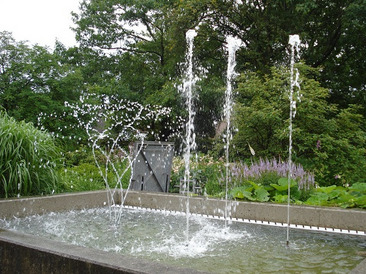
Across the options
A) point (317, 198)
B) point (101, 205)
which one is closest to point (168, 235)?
point (101, 205)

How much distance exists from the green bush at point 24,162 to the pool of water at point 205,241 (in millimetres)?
551

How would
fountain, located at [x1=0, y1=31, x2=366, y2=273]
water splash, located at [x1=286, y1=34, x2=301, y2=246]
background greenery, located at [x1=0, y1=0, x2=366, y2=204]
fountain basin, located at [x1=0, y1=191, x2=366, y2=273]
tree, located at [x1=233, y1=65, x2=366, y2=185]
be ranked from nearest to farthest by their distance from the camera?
1. fountain basin, located at [x1=0, y1=191, x2=366, y2=273]
2. fountain, located at [x1=0, y1=31, x2=366, y2=273]
3. water splash, located at [x1=286, y1=34, x2=301, y2=246]
4. tree, located at [x1=233, y1=65, x2=366, y2=185]
5. background greenery, located at [x1=0, y1=0, x2=366, y2=204]

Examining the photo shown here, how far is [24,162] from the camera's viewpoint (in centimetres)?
546

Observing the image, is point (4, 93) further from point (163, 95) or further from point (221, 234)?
point (221, 234)

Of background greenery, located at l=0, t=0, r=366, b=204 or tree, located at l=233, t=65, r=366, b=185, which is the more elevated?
background greenery, located at l=0, t=0, r=366, b=204

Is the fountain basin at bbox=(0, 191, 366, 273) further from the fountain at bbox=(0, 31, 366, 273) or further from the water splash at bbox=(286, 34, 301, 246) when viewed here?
the water splash at bbox=(286, 34, 301, 246)

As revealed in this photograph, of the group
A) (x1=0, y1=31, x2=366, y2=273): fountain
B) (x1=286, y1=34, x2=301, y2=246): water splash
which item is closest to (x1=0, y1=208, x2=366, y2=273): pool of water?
(x1=0, y1=31, x2=366, y2=273): fountain

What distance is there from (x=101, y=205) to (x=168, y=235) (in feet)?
7.24

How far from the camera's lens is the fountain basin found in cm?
263

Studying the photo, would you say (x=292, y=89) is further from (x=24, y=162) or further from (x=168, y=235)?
(x=24, y=162)

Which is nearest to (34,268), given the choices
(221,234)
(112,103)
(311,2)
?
(221,234)

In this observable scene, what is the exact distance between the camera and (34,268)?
2.91 metres

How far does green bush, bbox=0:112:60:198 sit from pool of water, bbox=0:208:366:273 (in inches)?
21.7

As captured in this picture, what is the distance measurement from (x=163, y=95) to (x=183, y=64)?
2.27 meters
